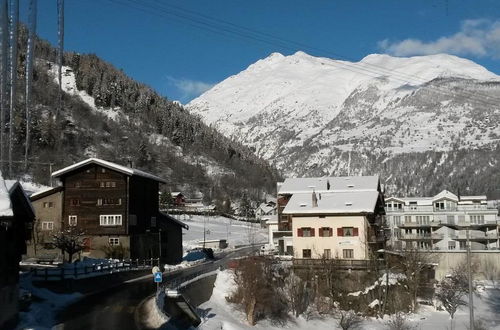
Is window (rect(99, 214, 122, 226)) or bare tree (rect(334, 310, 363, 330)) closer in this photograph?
bare tree (rect(334, 310, 363, 330))

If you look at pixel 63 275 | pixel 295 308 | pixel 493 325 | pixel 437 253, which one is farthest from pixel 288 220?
pixel 63 275

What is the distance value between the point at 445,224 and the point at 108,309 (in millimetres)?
74149

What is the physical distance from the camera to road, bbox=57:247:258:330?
32.1 meters

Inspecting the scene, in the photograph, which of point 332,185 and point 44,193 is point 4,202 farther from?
point 332,185

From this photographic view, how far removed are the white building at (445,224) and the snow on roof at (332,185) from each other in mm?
17197

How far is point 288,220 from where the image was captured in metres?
80.6

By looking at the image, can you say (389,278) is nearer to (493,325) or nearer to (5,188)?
(493,325)

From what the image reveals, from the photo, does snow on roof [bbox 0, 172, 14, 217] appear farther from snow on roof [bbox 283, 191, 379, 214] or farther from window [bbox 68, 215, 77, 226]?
snow on roof [bbox 283, 191, 379, 214]

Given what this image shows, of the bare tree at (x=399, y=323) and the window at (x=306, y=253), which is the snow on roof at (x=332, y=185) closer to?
the window at (x=306, y=253)

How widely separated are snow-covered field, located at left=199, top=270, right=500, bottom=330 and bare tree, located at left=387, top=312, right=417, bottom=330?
58cm

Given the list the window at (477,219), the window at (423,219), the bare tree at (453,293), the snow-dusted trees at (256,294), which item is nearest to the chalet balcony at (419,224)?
the window at (423,219)

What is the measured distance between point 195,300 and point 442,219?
6335 centimetres

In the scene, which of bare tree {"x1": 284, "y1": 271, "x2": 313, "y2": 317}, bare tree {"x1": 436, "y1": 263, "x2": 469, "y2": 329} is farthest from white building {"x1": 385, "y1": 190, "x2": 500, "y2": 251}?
bare tree {"x1": 284, "y1": 271, "x2": 313, "y2": 317}

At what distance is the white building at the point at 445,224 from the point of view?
306ft
